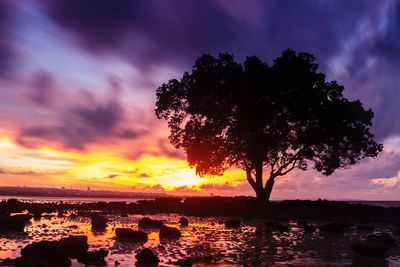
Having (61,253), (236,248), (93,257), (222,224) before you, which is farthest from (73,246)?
(222,224)

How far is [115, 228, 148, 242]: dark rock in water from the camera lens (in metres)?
23.6

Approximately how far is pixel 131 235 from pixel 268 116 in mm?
30171

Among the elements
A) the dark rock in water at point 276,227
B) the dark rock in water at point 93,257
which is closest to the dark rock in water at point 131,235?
the dark rock in water at point 93,257

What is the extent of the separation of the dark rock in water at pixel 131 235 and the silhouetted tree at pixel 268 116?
2758cm

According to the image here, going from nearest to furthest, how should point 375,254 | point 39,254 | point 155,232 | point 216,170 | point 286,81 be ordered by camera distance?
1. point 39,254
2. point 375,254
3. point 155,232
4. point 286,81
5. point 216,170

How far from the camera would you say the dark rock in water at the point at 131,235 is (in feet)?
77.6

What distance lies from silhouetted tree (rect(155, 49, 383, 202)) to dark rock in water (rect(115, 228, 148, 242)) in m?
27.6

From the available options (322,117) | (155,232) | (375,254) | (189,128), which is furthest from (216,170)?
(375,254)

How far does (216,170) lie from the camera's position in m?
54.5

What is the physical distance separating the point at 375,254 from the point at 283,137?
109 feet

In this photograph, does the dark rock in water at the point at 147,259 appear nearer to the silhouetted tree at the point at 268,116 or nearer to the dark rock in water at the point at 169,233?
the dark rock in water at the point at 169,233

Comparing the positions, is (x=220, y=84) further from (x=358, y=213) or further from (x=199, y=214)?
(x=358, y=213)

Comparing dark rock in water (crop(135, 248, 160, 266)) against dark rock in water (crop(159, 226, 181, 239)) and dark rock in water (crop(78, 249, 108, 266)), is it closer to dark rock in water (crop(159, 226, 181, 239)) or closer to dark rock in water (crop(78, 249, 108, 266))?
dark rock in water (crop(78, 249, 108, 266))

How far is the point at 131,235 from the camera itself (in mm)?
24078
